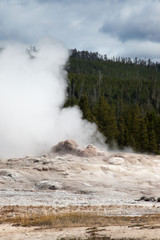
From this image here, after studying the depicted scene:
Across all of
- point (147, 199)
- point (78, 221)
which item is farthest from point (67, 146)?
point (78, 221)

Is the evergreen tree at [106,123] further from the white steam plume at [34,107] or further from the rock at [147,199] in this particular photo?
the rock at [147,199]

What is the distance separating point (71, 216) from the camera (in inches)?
854

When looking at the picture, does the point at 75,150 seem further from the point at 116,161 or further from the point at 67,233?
the point at 67,233

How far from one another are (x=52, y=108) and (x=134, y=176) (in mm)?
22567

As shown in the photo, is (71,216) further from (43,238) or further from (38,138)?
(38,138)

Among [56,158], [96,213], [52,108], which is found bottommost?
[96,213]

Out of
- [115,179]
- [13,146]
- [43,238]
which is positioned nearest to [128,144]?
[13,146]

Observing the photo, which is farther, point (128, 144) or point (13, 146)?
point (128, 144)

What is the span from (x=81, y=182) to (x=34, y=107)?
23.3 meters

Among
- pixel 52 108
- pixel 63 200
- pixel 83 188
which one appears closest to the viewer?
pixel 63 200

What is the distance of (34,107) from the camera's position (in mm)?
58750

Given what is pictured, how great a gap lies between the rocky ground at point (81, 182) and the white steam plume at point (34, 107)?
5536 mm

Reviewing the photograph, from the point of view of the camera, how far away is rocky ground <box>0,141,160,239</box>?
2817 cm

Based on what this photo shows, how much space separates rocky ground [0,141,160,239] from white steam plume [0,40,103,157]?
218 inches
